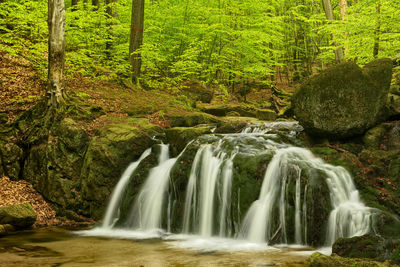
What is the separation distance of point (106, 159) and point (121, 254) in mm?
4087

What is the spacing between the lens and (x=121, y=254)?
5855 millimetres

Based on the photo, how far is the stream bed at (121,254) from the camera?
204 inches

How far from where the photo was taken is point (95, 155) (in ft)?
31.0

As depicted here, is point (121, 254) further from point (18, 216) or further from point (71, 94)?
point (71, 94)

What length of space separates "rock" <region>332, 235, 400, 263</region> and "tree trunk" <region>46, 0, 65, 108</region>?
9.21 m

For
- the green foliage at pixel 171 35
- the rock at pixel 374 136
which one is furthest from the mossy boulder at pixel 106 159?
the rock at pixel 374 136

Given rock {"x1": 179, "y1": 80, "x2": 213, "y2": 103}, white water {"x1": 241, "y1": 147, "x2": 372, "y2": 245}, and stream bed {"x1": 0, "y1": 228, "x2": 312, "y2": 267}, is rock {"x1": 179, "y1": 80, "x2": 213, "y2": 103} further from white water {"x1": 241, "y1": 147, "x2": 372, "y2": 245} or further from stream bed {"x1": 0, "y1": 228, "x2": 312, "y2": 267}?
stream bed {"x1": 0, "y1": 228, "x2": 312, "y2": 267}

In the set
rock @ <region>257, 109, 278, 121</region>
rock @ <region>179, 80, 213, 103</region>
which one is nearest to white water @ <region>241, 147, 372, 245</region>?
rock @ <region>257, 109, 278, 121</region>

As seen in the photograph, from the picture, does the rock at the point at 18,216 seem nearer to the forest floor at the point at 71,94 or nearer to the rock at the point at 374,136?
the forest floor at the point at 71,94

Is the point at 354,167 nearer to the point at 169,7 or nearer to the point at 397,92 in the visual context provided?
the point at 397,92

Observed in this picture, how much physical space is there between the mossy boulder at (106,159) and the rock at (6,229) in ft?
7.37

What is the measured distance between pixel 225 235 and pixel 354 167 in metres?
3.40

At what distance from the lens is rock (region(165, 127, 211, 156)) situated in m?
9.81

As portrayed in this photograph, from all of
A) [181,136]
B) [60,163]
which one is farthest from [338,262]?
[60,163]
